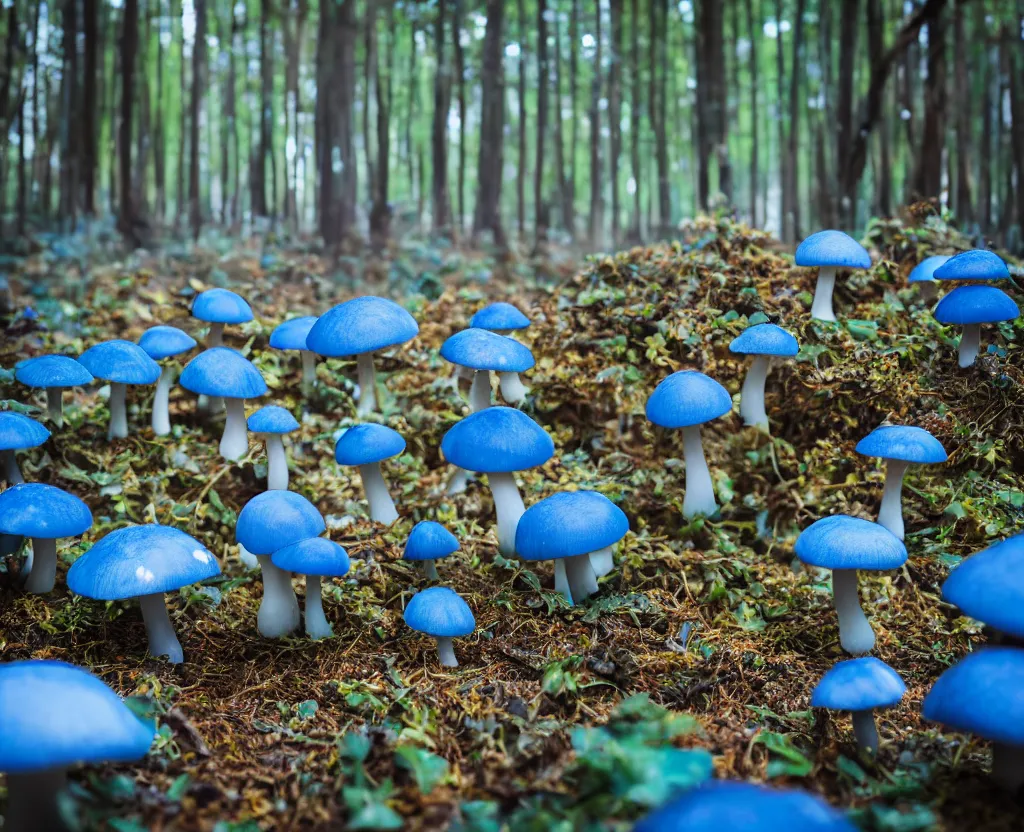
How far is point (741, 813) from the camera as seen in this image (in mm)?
1740

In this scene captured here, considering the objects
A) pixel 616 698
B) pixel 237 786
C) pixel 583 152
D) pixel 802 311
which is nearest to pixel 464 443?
pixel 616 698

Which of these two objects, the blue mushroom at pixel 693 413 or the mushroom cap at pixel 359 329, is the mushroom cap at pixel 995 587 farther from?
the mushroom cap at pixel 359 329

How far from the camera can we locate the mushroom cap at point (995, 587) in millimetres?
2424

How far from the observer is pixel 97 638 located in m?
3.80

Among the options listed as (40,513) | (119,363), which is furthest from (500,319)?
(40,513)

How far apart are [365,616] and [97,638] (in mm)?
1402

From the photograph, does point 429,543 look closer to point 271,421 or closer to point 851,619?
point 271,421

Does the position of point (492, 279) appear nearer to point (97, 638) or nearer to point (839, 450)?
point (839, 450)

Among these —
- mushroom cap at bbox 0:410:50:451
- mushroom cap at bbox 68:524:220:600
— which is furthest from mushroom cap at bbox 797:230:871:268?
mushroom cap at bbox 0:410:50:451

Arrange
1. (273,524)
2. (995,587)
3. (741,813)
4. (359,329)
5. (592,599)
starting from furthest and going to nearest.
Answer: (359,329) → (592,599) → (273,524) → (995,587) → (741,813)

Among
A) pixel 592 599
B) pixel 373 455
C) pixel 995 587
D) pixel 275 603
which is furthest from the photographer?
pixel 373 455

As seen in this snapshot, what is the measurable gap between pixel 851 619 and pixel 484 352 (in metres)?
2.57

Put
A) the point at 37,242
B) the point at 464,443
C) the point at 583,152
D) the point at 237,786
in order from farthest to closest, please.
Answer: the point at 583,152, the point at 37,242, the point at 464,443, the point at 237,786

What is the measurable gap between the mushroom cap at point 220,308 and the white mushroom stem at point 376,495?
1786mm
